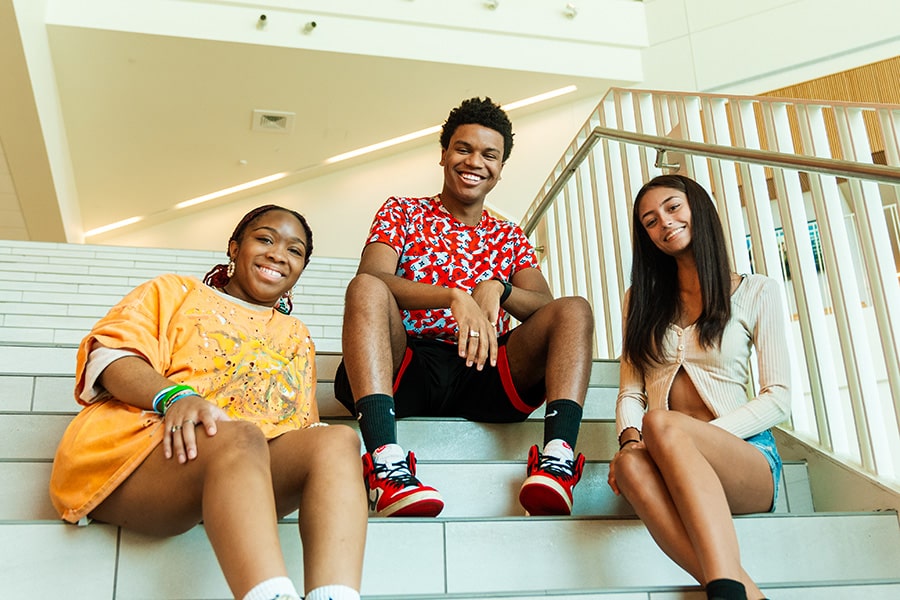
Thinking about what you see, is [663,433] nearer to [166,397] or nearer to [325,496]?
[325,496]

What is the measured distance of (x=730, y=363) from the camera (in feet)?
5.65

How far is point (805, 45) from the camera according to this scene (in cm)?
572

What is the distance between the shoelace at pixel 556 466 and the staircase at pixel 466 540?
88mm

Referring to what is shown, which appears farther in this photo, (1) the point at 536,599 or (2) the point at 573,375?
(2) the point at 573,375

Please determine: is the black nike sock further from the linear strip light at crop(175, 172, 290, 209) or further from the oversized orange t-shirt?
the linear strip light at crop(175, 172, 290, 209)

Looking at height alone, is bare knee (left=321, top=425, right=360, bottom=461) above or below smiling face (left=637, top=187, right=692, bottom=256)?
below

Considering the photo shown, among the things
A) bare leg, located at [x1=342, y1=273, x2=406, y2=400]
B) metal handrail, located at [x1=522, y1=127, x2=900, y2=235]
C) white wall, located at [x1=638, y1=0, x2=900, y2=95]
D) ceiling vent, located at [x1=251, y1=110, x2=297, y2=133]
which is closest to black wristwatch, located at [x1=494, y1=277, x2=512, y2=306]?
bare leg, located at [x1=342, y1=273, x2=406, y2=400]

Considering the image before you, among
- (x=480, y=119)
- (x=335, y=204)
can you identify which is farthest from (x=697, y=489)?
(x=335, y=204)

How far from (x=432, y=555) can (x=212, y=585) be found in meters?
0.35

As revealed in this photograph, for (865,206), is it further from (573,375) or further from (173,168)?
(173,168)

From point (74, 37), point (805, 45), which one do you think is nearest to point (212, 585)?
point (74, 37)

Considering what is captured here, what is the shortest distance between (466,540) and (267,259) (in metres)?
0.66

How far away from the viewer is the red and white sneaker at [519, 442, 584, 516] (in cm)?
150

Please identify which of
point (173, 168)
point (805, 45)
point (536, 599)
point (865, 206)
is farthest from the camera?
point (173, 168)
